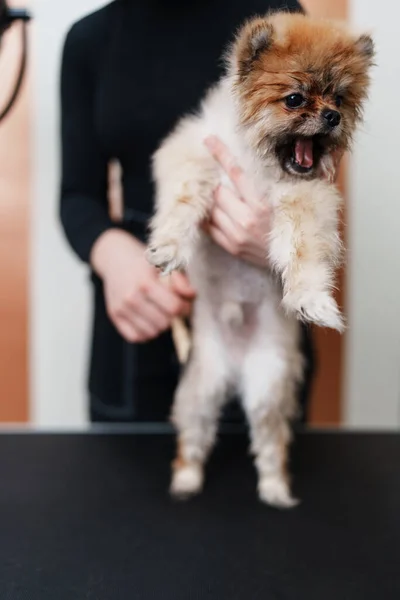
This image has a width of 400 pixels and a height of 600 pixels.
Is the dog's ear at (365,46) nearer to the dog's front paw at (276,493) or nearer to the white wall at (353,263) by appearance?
the white wall at (353,263)

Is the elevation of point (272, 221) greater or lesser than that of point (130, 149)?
lesser

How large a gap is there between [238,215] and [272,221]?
0.16 feet

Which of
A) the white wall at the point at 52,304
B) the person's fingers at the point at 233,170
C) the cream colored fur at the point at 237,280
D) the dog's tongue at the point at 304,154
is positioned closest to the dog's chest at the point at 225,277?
the cream colored fur at the point at 237,280

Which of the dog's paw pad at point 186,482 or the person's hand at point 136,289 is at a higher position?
the person's hand at point 136,289

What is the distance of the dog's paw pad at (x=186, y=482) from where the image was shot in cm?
81

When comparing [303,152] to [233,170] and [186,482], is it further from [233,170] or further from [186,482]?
[186,482]

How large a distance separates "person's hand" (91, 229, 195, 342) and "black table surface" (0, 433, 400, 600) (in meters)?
0.22

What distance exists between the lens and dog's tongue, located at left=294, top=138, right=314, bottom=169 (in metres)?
0.52

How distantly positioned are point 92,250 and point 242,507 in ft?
1.38

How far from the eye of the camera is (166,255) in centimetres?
59

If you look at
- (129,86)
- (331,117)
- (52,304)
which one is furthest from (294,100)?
(52,304)

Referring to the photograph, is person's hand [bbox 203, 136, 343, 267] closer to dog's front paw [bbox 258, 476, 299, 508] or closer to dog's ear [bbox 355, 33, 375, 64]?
dog's ear [bbox 355, 33, 375, 64]

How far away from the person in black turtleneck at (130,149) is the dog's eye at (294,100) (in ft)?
0.26

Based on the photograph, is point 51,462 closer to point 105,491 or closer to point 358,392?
point 105,491
